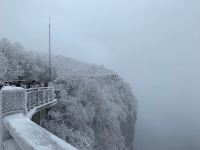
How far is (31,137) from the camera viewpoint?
2.89 m

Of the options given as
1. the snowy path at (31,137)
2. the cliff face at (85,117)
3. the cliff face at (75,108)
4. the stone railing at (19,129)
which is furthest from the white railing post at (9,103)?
the cliff face at (75,108)

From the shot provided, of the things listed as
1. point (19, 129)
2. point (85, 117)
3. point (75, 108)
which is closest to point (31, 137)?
point (19, 129)

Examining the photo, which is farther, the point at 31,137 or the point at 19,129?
the point at 19,129

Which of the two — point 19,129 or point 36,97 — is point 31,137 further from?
point 36,97

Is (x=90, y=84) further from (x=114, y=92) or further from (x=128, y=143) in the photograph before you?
(x=128, y=143)

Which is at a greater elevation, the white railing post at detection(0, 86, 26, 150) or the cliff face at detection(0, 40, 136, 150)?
the white railing post at detection(0, 86, 26, 150)

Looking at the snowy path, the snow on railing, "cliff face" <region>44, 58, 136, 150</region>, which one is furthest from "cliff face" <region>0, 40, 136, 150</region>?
the snowy path

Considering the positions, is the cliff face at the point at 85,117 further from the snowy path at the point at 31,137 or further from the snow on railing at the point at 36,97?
the snowy path at the point at 31,137

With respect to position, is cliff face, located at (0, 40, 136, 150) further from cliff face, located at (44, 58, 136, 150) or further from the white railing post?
the white railing post

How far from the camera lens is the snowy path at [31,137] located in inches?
101

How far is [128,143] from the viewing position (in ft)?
153

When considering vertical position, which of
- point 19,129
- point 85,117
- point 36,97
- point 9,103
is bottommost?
point 85,117

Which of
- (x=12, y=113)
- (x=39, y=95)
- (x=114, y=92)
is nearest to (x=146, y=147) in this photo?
(x=114, y=92)

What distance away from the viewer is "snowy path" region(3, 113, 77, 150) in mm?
2556
